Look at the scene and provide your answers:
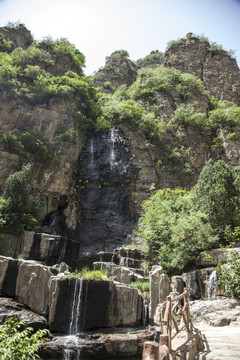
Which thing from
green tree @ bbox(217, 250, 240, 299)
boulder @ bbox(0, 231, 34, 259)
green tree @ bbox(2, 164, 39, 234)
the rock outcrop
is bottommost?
green tree @ bbox(217, 250, 240, 299)

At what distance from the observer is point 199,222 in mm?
14820

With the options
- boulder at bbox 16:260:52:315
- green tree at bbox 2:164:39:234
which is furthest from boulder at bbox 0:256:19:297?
green tree at bbox 2:164:39:234

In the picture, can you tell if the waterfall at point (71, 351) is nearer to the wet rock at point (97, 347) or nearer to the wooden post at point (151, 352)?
the wet rock at point (97, 347)

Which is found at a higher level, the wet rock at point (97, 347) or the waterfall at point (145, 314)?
the waterfall at point (145, 314)

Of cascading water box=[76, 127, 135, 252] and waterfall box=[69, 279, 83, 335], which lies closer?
waterfall box=[69, 279, 83, 335]

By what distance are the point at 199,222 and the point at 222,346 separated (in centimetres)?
935

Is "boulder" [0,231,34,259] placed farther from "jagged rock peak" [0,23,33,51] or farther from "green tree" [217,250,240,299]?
"jagged rock peak" [0,23,33,51]

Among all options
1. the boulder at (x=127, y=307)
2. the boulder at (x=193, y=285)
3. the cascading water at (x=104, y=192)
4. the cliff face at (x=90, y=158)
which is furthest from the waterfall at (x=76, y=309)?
the cliff face at (x=90, y=158)

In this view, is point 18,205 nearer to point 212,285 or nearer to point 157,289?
point 157,289

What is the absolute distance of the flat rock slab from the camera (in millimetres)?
5293

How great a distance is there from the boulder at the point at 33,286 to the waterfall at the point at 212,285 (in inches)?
300

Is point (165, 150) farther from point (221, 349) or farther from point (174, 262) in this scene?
point (221, 349)

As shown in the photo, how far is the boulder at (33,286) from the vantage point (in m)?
12.1

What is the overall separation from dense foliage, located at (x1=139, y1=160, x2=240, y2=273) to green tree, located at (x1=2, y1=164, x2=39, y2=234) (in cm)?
865
